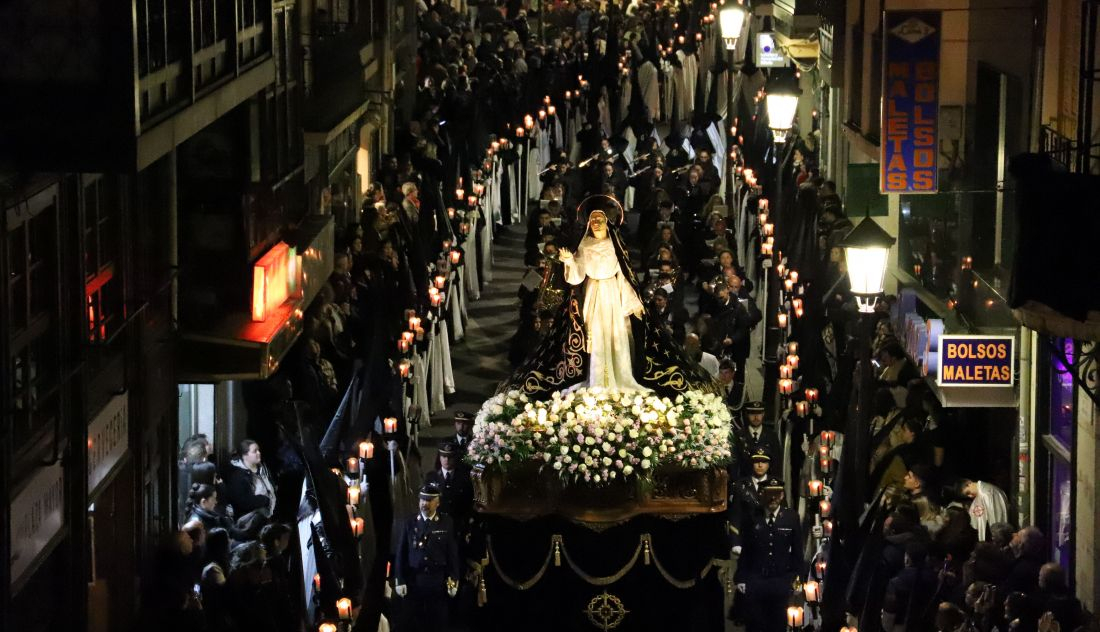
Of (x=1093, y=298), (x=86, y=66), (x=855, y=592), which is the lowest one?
(x=855, y=592)

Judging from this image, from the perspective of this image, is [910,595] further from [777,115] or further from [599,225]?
[777,115]

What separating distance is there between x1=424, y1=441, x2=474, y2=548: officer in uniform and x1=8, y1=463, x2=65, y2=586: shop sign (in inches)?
145

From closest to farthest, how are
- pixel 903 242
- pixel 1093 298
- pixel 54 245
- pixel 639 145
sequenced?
pixel 1093 298
pixel 54 245
pixel 903 242
pixel 639 145

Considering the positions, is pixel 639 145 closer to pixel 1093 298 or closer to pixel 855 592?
pixel 855 592

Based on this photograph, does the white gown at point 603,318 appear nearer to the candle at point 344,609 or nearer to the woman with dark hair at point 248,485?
the candle at point 344,609

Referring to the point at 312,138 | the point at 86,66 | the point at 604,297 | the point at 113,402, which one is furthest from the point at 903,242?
the point at 86,66

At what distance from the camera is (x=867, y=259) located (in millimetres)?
18781

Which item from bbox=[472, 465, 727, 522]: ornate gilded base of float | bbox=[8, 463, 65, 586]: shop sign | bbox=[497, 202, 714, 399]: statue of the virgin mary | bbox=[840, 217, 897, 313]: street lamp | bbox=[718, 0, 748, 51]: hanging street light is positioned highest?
bbox=[718, 0, 748, 51]: hanging street light

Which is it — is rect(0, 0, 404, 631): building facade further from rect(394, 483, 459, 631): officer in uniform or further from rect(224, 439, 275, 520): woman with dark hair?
A: rect(394, 483, 459, 631): officer in uniform

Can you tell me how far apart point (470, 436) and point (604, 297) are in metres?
1.77

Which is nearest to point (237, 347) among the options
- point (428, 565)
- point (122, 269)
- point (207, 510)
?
point (122, 269)

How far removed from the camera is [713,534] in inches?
758

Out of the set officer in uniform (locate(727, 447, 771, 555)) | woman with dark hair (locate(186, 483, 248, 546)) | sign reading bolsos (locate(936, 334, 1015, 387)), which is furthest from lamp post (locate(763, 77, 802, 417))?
woman with dark hair (locate(186, 483, 248, 546))

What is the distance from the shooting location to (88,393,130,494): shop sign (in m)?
18.4
